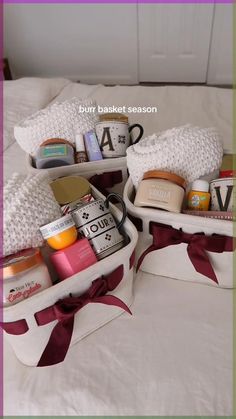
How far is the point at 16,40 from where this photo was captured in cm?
230

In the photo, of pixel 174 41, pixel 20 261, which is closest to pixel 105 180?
pixel 20 261

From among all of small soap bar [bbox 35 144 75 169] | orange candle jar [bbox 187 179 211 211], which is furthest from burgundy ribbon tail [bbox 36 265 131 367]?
small soap bar [bbox 35 144 75 169]

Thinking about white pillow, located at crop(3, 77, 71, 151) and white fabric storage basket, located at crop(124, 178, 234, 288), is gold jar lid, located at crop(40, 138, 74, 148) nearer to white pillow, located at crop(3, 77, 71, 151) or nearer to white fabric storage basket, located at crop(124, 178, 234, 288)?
white fabric storage basket, located at crop(124, 178, 234, 288)

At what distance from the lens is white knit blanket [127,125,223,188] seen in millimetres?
625

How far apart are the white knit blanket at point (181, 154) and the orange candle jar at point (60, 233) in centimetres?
20

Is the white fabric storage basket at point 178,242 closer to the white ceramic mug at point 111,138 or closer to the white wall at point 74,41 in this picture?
the white ceramic mug at point 111,138

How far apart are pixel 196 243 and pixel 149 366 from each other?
0.21 meters

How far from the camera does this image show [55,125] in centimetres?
79

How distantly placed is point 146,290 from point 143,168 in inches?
9.4

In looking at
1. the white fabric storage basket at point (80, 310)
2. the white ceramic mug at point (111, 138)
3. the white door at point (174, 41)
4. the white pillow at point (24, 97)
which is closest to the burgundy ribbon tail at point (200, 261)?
the white fabric storage basket at point (80, 310)

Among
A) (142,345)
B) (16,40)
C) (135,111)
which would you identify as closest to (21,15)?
(16,40)

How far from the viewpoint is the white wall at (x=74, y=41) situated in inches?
85.0

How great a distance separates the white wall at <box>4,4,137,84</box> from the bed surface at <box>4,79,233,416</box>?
2015 millimetres

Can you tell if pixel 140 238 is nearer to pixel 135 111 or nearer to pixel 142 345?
pixel 142 345
